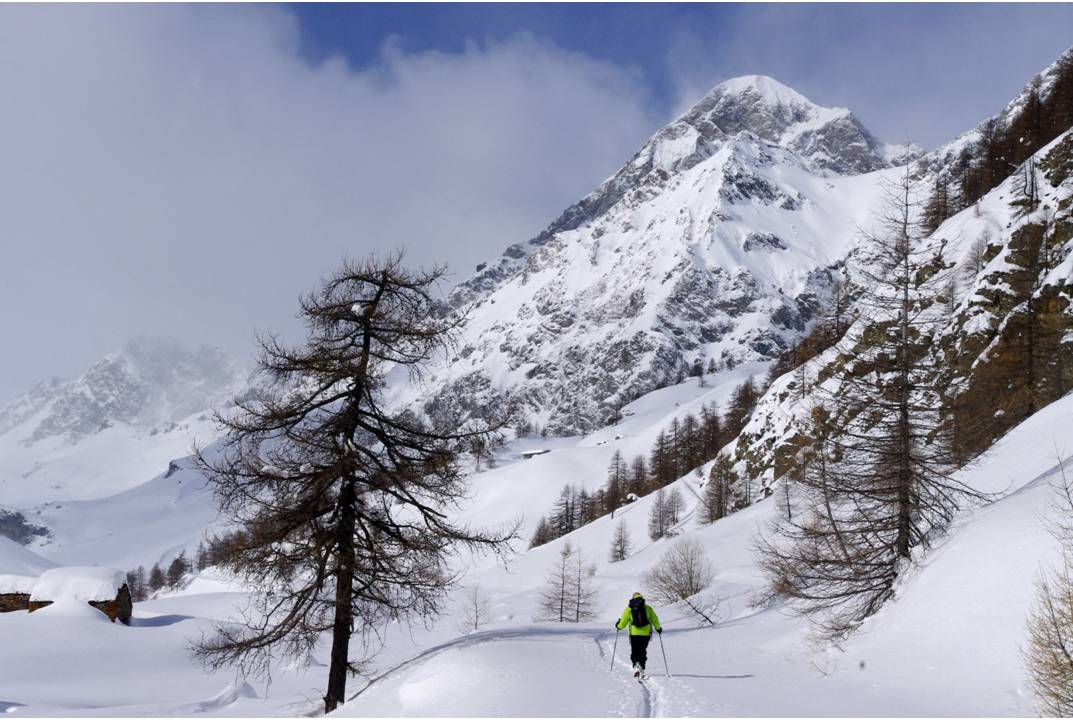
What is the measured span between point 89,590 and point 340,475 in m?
28.7

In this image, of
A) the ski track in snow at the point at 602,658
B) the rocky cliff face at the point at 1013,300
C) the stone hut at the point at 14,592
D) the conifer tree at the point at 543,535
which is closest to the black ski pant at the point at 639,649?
the ski track in snow at the point at 602,658

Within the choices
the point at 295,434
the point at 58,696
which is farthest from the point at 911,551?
the point at 58,696

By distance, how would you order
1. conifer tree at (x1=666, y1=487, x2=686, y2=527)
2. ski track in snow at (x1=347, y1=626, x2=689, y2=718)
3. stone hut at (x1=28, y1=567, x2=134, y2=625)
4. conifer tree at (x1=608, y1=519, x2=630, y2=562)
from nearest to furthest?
ski track in snow at (x1=347, y1=626, x2=689, y2=718)
stone hut at (x1=28, y1=567, x2=134, y2=625)
conifer tree at (x1=608, y1=519, x2=630, y2=562)
conifer tree at (x1=666, y1=487, x2=686, y2=527)

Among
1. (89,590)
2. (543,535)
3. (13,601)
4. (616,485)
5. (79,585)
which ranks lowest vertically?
(13,601)

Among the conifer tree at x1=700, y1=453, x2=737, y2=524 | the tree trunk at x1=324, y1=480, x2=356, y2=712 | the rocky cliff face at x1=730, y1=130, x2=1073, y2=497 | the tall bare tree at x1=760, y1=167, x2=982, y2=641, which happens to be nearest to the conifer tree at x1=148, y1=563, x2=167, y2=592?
the conifer tree at x1=700, y1=453, x2=737, y2=524

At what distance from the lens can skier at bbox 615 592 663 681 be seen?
42.5ft

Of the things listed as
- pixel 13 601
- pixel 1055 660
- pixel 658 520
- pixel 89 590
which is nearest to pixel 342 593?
pixel 1055 660

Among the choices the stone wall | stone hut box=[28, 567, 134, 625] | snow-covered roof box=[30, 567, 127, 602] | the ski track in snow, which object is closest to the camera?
the ski track in snow

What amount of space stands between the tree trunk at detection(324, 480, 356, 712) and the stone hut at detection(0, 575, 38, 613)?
31.8 metres

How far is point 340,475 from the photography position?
12273mm

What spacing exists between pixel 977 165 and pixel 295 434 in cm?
7475

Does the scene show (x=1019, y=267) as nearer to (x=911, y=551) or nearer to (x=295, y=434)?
(x=911, y=551)

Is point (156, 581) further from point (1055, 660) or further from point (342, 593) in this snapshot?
point (1055, 660)

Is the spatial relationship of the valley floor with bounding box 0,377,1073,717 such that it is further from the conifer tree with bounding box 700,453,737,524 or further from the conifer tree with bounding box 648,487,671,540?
the conifer tree with bounding box 648,487,671,540
